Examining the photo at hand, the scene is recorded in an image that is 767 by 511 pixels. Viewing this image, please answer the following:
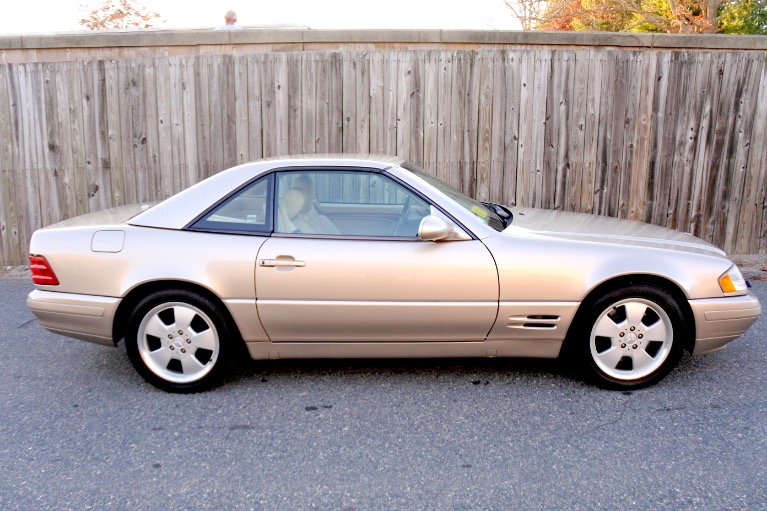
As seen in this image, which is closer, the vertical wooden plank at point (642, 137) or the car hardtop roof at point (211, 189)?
the car hardtop roof at point (211, 189)

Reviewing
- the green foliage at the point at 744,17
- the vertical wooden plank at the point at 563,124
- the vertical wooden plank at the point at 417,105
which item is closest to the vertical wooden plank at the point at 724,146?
the vertical wooden plank at the point at 563,124

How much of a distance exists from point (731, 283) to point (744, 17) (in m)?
14.7

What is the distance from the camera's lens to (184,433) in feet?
12.7

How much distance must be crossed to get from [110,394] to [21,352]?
1.25m

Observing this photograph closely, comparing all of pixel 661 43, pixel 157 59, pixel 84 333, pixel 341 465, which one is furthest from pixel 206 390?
pixel 661 43

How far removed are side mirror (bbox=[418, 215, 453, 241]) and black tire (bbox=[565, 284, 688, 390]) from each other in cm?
97

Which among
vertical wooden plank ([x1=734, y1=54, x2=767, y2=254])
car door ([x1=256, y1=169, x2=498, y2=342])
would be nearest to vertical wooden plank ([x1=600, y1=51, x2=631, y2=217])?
vertical wooden plank ([x1=734, y1=54, x2=767, y2=254])

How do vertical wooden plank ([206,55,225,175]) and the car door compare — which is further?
vertical wooden plank ([206,55,225,175])

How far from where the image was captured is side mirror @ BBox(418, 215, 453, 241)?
4.20m

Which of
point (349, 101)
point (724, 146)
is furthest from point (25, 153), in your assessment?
point (724, 146)

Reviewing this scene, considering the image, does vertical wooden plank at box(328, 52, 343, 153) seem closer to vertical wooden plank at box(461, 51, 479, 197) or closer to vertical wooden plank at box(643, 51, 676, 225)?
vertical wooden plank at box(461, 51, 479, 197)

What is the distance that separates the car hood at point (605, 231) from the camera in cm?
444

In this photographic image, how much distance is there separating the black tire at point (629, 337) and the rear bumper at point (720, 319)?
0.33ft

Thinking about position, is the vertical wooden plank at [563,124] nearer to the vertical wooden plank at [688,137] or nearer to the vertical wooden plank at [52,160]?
the vertical wooden plank at [688,137]
